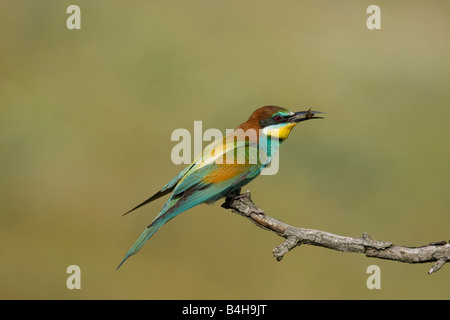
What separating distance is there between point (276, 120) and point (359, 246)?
2.92ft

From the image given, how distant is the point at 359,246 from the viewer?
89.0 inches

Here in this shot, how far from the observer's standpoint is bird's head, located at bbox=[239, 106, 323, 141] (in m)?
2.91

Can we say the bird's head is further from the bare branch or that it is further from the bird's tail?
the bird's tail

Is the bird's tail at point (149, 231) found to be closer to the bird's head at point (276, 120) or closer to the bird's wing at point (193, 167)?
the bird's wing at point (193, 167)

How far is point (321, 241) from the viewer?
2305 millimetres

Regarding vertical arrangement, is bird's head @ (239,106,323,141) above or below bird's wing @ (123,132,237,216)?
above

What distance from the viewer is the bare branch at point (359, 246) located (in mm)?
2186

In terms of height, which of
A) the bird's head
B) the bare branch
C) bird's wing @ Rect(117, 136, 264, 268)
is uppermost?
the bird's head

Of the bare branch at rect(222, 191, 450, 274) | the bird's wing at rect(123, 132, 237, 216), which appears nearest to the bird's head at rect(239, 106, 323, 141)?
the bird's wing at rect(123, 132, 237, 216)

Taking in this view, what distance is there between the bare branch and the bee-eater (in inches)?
13.0

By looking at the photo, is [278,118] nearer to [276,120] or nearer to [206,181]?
[276,120]

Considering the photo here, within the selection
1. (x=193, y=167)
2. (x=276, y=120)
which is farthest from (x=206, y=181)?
(x=276, y=120)

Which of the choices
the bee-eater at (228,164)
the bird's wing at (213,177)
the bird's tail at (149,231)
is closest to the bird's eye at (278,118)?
the bee-eater at (228,164)

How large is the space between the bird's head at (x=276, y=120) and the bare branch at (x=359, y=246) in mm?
588
